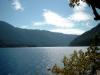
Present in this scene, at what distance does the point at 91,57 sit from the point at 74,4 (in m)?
12.7

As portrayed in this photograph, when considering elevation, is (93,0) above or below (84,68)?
above

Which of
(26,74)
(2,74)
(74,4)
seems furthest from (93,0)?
(2,74)

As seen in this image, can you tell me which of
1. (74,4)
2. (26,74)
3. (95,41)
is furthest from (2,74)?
(74,4)

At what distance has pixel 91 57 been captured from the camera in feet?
73.8

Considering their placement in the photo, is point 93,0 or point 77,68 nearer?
point 93,0

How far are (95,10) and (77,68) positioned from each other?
13730 millimetres

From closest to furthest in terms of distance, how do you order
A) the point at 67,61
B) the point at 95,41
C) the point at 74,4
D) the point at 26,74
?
the point at 74,4
the point at 67,61
the point at 95,41
the point at 26,74

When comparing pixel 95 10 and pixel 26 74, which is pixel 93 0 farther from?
pixel 26 74

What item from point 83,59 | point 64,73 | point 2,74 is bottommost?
point 2,74

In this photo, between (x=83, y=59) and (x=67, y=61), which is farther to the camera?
(x=67, y=61)

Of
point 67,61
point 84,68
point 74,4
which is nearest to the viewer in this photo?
point 74,4

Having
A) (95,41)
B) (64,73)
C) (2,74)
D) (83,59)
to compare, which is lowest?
(2,74)

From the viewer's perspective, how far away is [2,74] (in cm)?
11719

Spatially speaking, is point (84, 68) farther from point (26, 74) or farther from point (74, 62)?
point (26, 74)
